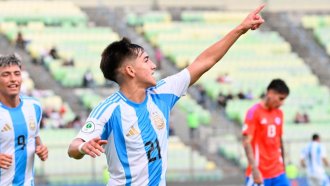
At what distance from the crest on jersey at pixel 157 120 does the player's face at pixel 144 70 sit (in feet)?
0.73

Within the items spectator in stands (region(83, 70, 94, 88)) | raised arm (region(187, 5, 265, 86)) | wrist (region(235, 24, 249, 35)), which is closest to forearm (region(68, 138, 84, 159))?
raised arm (region(187, 5, 265, 86))

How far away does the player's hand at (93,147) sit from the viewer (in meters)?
6.57

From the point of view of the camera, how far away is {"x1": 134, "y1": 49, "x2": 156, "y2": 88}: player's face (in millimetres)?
7375

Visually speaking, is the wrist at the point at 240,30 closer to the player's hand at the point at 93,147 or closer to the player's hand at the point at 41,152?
the player's hand at the point at 93,147

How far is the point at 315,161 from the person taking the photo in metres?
21.0

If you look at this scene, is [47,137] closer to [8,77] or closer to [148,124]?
[8,77]

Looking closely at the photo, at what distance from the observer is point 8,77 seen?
9.07 m

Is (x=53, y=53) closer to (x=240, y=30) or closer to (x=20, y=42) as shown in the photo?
(x=20, y=42)

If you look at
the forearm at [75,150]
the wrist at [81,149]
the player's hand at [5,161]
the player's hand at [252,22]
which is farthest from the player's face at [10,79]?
the player's hand at [252,22]

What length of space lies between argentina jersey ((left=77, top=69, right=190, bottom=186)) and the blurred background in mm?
14181

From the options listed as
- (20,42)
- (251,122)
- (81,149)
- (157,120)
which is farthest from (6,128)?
(20,42)

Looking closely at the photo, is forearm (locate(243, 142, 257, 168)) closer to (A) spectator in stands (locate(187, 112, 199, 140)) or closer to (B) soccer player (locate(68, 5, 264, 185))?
(B) soccer player (locate(68, 5, 264, 185))

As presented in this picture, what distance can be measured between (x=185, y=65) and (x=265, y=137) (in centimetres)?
1881

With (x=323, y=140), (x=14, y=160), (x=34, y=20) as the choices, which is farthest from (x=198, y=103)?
(x=14, y=160)
